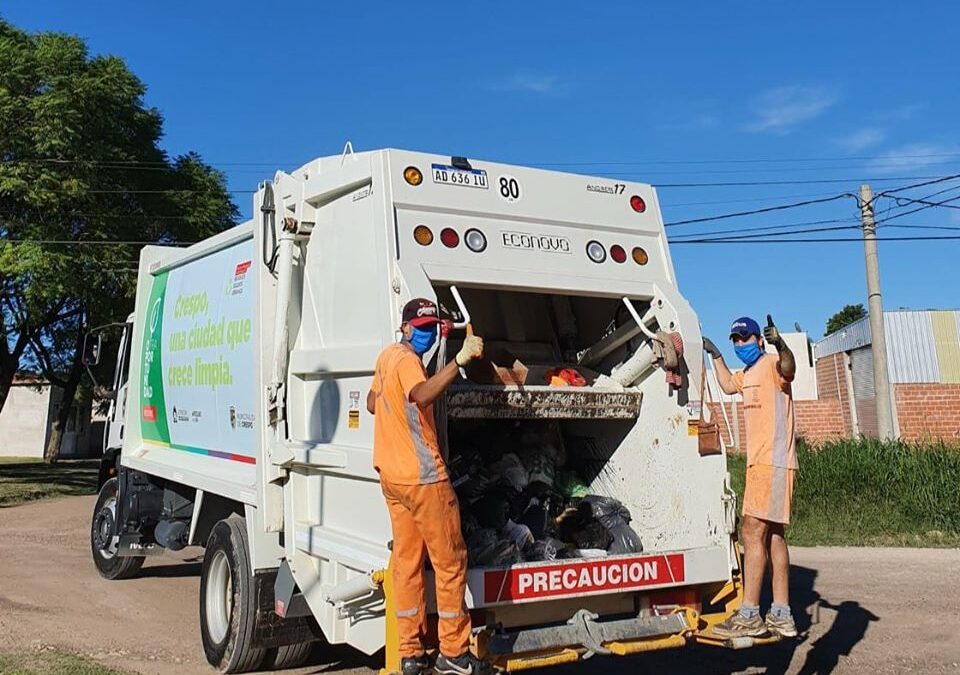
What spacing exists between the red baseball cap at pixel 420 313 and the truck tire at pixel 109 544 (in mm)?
5505

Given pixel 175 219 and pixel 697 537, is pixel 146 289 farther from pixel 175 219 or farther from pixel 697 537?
pixel 175 219

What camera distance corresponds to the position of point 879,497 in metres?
12.4

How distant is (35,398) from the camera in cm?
4100

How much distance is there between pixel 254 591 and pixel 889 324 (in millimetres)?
23902

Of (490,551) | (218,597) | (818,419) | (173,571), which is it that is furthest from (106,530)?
(818,419)

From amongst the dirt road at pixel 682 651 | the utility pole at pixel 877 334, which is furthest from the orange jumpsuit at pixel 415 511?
the utility pole at pixel 877 334

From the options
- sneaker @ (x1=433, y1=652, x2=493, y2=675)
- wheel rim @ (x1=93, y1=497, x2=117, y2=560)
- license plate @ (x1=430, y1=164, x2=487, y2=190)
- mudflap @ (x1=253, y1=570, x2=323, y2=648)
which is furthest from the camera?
wheel rim @ (x1=93, y1=497, x2=117, y2=560)

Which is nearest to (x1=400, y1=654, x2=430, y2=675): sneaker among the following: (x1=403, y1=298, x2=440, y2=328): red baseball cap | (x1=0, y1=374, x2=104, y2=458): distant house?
(x1=403, y1=298, x2=440, y2=328): red baseball cap

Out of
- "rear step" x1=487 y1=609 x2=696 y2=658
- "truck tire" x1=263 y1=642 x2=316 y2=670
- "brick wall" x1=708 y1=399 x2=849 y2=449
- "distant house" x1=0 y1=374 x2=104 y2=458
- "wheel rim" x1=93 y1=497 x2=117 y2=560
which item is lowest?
"truck tire" x1=263 y1=642 x2=316 y2=670

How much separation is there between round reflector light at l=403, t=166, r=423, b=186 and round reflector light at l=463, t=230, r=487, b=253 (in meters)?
0.37

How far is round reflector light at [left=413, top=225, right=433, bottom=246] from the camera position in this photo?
4496 mm

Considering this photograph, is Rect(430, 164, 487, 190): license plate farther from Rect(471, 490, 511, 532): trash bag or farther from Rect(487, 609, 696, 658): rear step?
Rect(487, 609, 696, 658): rear step

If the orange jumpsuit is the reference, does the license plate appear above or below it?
above

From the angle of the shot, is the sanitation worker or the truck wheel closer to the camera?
the sanitation worker
